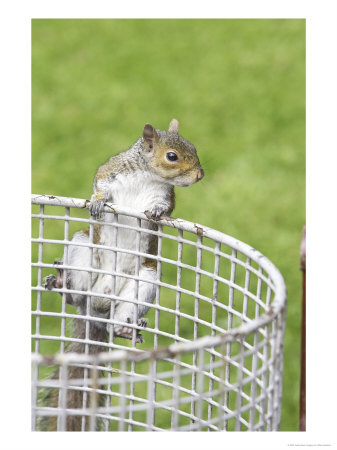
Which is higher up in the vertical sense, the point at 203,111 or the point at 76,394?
the point at 203,111

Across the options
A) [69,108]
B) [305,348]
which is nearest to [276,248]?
[69,108]

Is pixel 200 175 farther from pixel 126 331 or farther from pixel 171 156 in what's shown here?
pixel 126 331

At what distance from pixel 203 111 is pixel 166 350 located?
1.61 metres

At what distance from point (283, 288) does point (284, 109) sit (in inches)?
60.2

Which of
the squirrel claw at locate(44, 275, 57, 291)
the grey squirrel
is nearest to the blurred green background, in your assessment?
the grey squirrel

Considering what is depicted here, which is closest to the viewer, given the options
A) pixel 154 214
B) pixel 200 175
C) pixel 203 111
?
pixel 154 214

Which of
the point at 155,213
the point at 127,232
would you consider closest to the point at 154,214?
the point at 155,213

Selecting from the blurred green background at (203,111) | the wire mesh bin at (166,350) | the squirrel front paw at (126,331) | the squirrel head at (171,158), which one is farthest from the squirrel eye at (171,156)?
the blurred green background at (203,111)

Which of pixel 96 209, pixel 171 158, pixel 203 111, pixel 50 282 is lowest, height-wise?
pixel 50 282

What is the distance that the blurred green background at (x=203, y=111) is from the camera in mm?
2076

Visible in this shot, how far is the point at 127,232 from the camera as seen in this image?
4.12 feet

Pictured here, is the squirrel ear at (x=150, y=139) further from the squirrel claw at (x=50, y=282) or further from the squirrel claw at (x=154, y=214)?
the squirrel claw at (x=50, y=282)

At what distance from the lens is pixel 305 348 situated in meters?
1.02
